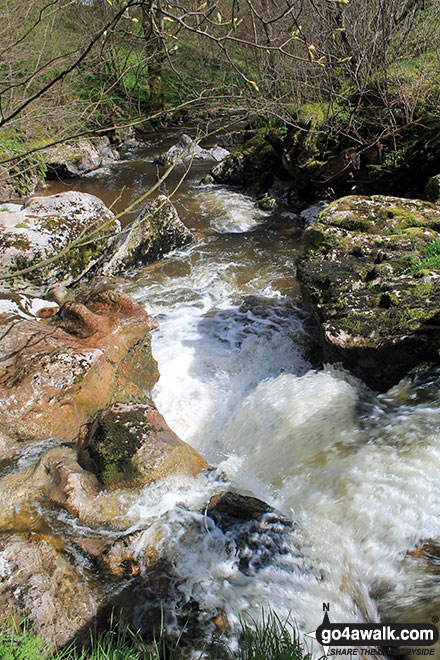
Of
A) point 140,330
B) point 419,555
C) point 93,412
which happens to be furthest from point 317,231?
point 419,555

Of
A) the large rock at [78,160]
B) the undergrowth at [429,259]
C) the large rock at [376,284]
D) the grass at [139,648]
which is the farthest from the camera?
the large rock at [78,160]

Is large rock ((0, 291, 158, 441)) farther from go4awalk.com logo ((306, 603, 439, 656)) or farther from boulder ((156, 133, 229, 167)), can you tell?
boulder ((156, 133, 229, 167))

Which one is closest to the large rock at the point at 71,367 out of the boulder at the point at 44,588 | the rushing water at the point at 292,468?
the rushing water at the point at 292,468

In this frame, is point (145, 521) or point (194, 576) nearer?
point (194, 576)

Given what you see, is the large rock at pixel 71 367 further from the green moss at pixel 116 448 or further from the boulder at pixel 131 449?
the green moss at pixel 116 448

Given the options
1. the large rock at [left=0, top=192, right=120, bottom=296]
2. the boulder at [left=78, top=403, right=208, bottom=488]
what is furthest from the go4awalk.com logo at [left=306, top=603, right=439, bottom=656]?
A: the large rock at [left=0, top=192, right=120, bottom=296]

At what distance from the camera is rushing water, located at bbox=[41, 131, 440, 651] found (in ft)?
7.75

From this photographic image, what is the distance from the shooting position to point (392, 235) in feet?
16.2

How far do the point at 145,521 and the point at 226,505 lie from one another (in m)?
0.53

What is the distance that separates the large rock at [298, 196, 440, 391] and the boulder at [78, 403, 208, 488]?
5.69 ft

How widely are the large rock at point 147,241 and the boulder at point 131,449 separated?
13.5ft

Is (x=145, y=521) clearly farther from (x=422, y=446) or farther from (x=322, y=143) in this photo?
(x=322, y=143)

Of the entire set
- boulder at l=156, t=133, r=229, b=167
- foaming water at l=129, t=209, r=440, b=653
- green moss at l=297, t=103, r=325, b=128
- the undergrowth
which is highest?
green moss at l=297, t=103, r=325, b=128

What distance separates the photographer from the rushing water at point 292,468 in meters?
2.36
